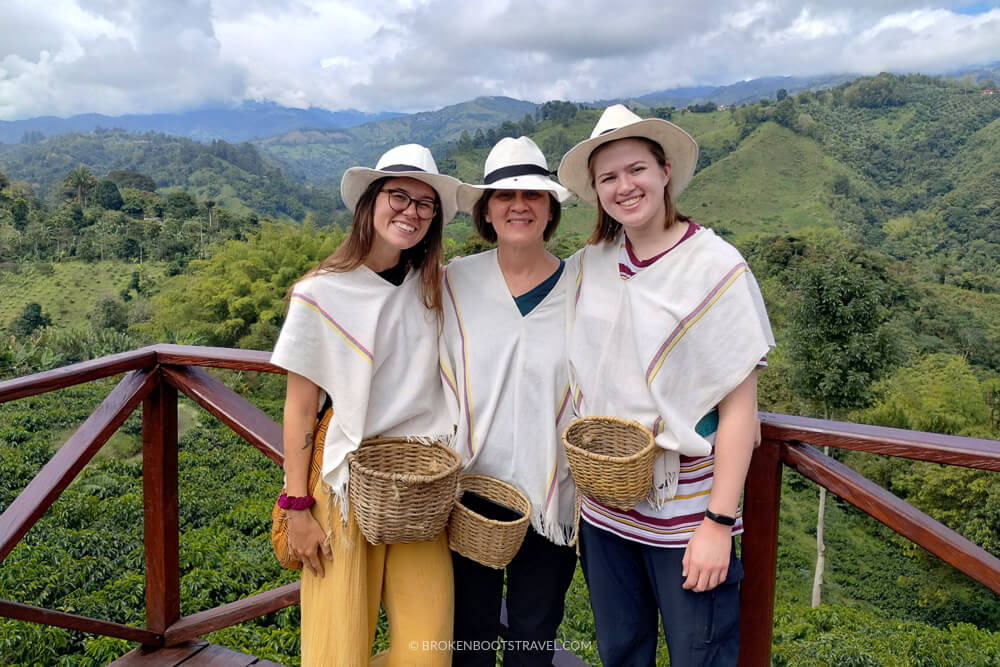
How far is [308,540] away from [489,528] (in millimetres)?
405

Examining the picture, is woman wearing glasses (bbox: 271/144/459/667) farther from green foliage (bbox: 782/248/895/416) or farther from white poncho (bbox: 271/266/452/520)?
green foliage (bbox: 782/248/895/416)

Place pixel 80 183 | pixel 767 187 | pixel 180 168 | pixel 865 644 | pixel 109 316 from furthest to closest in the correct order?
pixel 180 168
pixel 767 187
pixel 80 183
pixel 109 316
pixel 865 644

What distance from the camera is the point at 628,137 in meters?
1.43

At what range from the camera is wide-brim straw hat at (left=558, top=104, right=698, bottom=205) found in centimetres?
141

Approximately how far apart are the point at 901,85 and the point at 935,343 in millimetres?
63887

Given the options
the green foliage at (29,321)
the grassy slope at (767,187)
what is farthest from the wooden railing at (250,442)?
the grassy slope at (767,187)

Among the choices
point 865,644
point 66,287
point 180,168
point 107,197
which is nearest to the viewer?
point 865,644

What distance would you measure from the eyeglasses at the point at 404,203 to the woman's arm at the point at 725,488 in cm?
77

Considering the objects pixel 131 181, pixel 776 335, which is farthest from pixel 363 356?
pixel 131 181

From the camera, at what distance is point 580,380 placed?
4.84ft

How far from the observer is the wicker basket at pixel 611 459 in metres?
1.29

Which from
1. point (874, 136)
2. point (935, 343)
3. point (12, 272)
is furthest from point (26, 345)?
point (874, 136)

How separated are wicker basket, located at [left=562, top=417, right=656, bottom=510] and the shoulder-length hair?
485 mm

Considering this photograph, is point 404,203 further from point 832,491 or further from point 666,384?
point 832,491
